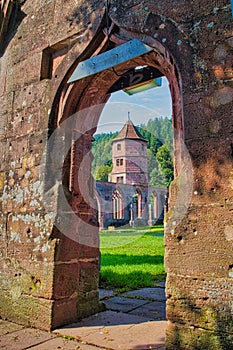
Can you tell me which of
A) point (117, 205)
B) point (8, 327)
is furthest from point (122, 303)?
point (117, 205)

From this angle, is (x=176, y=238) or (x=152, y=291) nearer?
(x=176, y=238)

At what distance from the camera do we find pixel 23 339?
3.46 metres

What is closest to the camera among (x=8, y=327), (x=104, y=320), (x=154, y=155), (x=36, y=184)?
(x=8, y=327)

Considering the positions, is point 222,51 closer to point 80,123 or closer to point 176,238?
point 176,238

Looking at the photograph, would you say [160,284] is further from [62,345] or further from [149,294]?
[62,345]

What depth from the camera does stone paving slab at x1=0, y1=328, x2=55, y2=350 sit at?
10.6 feet

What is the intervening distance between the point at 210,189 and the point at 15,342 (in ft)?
8.39

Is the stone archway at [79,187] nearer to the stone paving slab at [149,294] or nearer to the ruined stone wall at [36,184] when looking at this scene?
the ruined stone wall at [36,184]

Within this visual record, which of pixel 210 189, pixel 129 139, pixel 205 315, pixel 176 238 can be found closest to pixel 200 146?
pixel 210 189

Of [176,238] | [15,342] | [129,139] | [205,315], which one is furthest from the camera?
[129,139]

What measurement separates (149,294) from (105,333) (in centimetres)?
228

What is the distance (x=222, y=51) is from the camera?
2.99m

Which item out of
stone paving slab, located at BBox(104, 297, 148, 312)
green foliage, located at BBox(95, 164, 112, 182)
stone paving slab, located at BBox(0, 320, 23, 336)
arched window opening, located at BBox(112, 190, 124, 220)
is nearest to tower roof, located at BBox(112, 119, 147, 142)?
arched window opening, located at BBox(112, 190, 124, 220)

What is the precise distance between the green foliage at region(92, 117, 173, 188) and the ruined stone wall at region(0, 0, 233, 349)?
11098 millimetres
